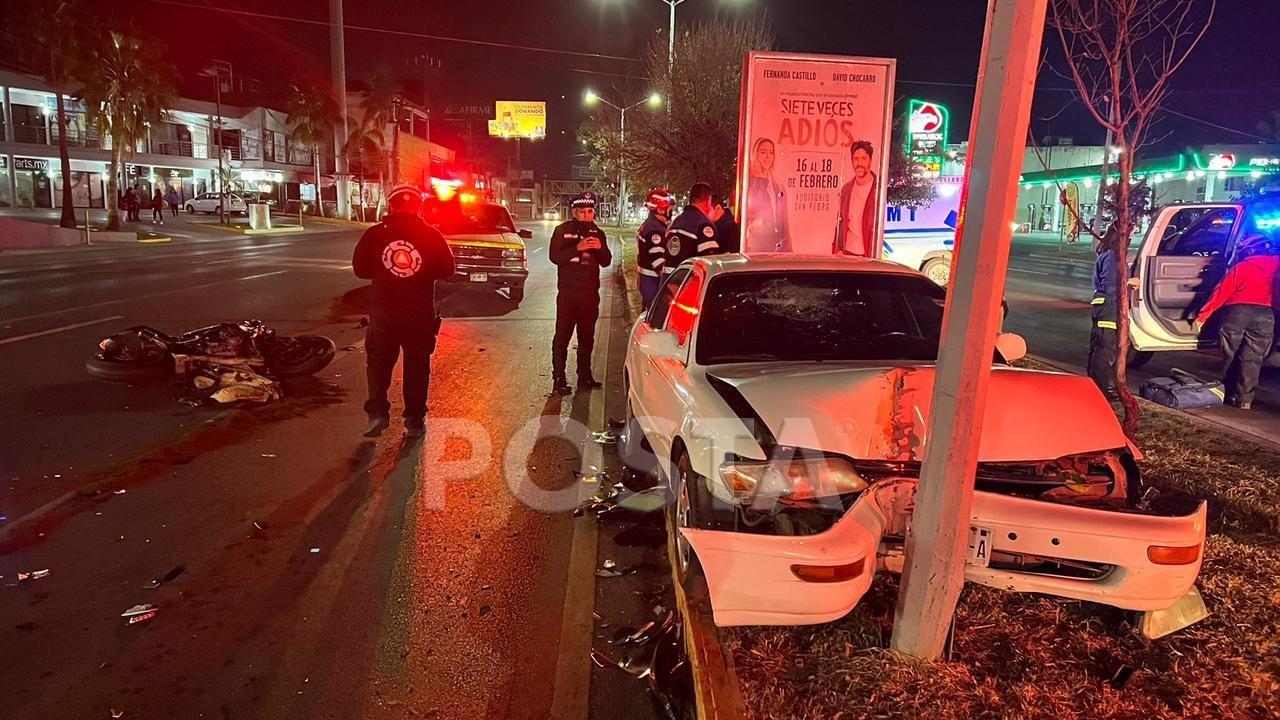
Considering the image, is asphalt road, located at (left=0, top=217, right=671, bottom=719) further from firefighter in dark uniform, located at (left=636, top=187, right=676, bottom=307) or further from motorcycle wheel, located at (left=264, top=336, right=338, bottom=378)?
firefighter in dark uniform, located at (left=636, top=187, right=676, bottom=307)

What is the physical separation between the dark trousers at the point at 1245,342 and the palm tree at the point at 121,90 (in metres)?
36.0

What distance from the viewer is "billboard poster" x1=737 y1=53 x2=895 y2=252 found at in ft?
30.6

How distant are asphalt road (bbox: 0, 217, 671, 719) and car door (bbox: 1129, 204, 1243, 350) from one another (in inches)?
241

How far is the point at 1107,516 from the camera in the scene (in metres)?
2.99

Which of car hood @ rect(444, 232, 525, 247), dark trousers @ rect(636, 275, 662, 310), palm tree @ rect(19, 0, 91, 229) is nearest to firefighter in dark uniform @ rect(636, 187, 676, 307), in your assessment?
dark trousers @ rect(636, 275, 662, 310)

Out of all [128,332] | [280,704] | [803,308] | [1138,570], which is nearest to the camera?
[1138,570]

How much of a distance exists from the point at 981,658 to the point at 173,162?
57.7m

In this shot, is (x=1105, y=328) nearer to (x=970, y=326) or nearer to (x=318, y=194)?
(x=970, y=326)

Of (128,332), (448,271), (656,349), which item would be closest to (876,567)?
(656,349)

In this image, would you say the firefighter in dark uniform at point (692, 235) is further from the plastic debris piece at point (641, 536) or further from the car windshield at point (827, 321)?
the plastic debris piece at point (641, 536)

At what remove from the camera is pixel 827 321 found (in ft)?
16.9

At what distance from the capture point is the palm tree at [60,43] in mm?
29094

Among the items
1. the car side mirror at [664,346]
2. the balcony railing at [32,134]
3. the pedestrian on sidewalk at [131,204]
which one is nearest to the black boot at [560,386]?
the car side mirror at [664,346]

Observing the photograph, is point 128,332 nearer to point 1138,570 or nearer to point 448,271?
point 448,271
